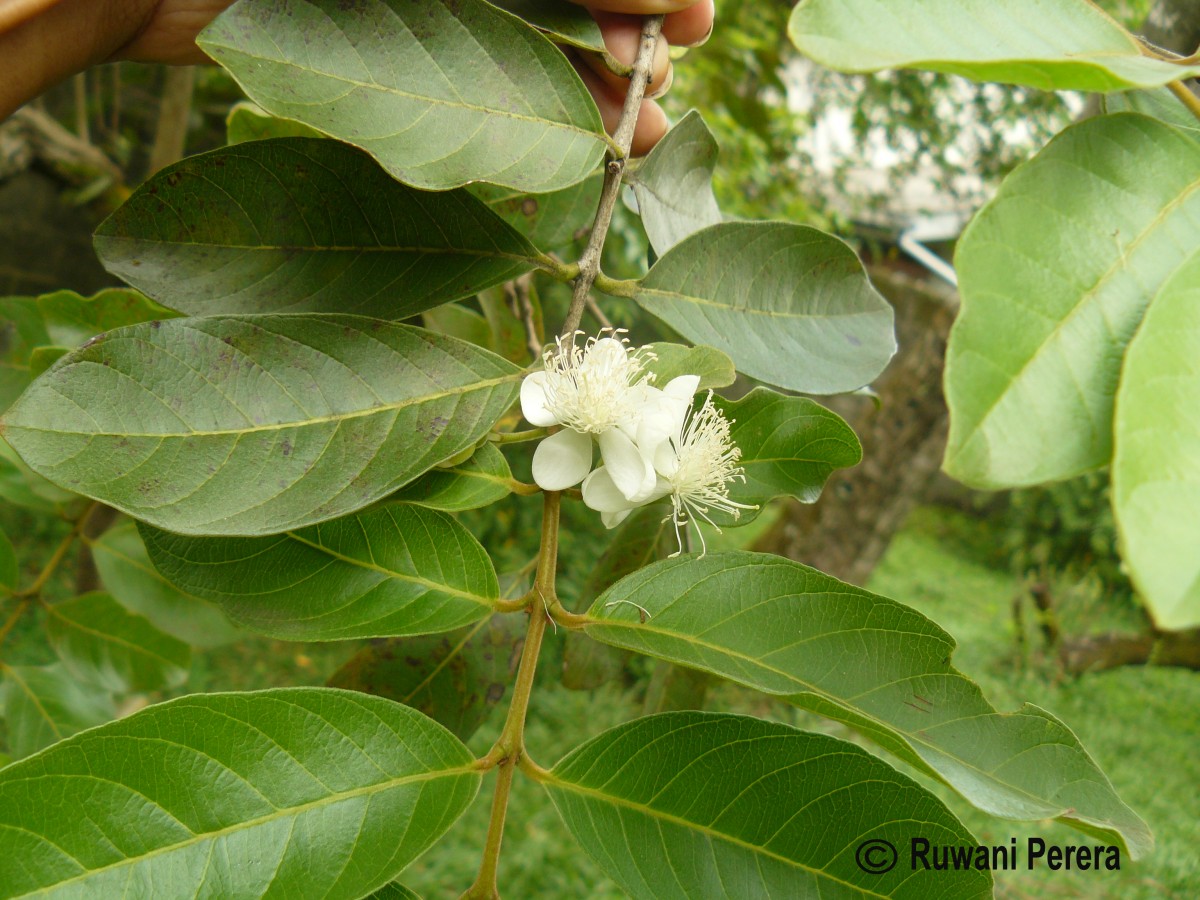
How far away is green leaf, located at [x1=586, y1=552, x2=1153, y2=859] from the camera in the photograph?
471 millimetres

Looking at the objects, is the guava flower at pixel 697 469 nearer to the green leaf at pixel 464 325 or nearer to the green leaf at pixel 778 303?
the green leaf at pixel 778 303

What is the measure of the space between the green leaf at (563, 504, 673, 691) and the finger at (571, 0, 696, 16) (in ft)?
1.31

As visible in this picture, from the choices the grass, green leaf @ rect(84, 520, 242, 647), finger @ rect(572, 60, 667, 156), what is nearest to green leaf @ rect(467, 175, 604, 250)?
finger @ rect(572, 60, 667, 156)

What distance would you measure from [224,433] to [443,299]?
0.62 feet

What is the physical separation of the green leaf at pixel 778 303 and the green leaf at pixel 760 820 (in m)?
0.26

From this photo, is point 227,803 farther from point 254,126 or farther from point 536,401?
point 254,126

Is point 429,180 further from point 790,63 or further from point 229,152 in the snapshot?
point 790,63

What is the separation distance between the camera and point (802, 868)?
19.3 inches

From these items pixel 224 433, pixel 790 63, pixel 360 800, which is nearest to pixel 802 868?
pixel 360 800

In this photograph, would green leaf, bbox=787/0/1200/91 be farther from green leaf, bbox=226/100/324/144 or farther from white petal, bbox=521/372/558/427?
green leaf, bbox=226/100/324/144

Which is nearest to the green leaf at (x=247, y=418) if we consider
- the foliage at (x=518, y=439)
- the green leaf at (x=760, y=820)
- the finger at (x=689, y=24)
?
the foliage at (x=518, y=439)

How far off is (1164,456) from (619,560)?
19.7 inches

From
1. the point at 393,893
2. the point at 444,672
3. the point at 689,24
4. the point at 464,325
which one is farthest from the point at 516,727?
the point at 689,24

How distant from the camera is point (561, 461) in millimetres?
599
